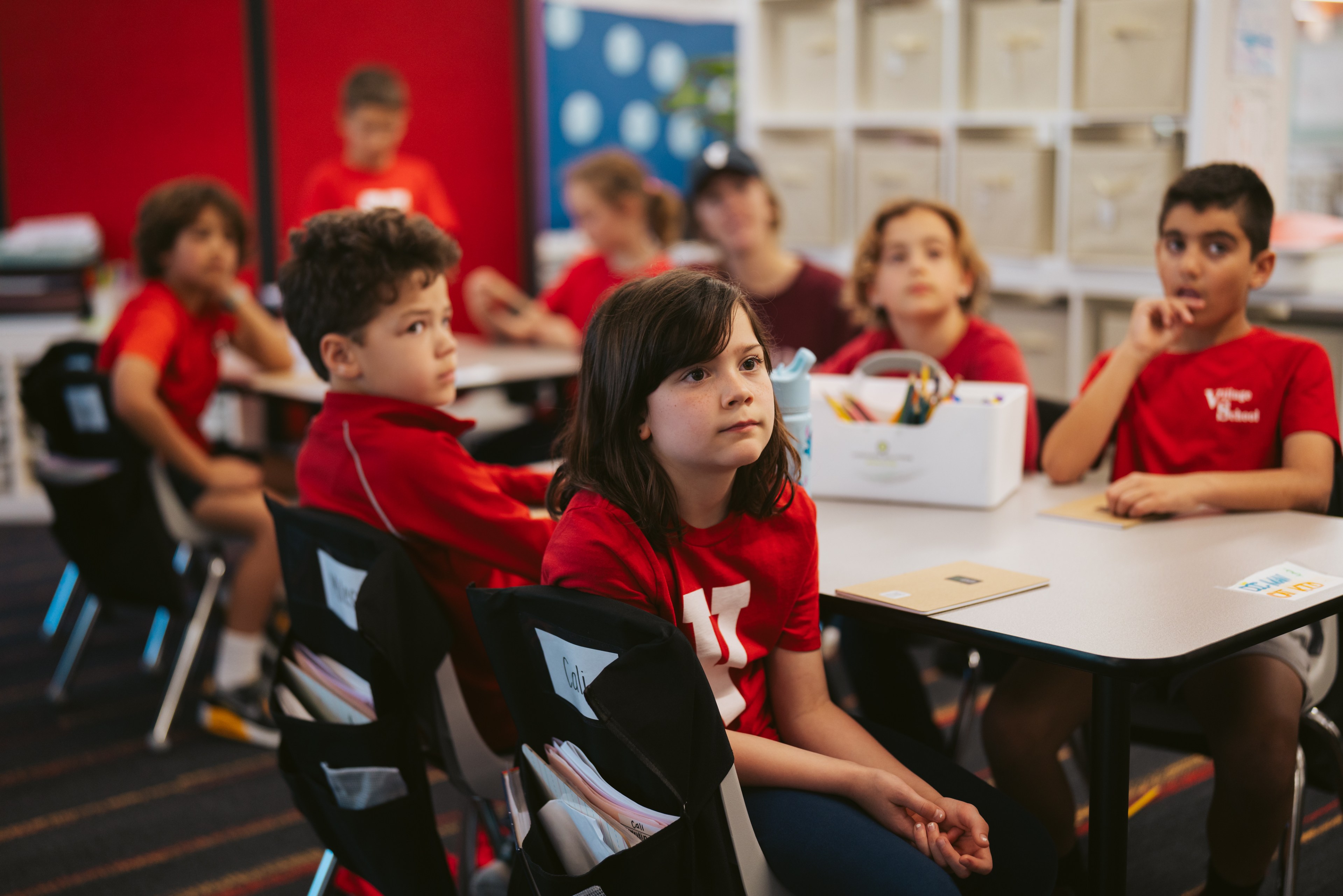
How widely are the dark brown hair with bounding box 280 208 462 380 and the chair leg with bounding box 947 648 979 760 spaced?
3.82ft

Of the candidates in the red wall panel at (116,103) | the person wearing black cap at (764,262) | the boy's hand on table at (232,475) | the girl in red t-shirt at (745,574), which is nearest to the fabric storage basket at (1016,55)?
the person wearing black cap at (764,262)

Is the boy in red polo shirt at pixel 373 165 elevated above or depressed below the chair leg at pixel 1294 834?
above

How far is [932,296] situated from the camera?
2.12 m

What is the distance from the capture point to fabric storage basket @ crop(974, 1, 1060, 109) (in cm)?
327

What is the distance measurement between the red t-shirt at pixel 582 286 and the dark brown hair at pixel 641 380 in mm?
2172

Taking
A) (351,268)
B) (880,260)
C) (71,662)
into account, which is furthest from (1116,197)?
(71,662)

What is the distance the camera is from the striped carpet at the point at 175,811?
2.05 metres

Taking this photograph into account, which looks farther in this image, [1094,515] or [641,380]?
[1094,515]

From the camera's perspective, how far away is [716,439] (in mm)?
1215

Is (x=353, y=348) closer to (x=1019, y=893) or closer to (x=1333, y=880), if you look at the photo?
(x=1019, y=893)

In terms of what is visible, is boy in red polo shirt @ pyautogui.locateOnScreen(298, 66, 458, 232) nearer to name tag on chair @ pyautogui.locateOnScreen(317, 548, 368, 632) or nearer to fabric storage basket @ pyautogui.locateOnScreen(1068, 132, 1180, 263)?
fabric storage basket @ pyautogui.locateOnScreen(1068, 132, 1180, 263)

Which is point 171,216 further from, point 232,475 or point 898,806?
point 898,806

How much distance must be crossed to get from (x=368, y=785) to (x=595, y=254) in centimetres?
240

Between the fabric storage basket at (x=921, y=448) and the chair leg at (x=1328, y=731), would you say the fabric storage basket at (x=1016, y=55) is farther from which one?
the chair leg at (x=1328, y=731)
